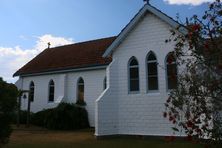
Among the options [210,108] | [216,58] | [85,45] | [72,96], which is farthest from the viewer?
[85,45]

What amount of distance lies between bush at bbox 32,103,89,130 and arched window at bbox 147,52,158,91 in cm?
887

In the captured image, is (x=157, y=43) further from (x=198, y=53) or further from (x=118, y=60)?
(x=198, y=53)

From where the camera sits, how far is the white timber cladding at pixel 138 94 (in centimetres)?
1859

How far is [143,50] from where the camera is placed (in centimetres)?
1967

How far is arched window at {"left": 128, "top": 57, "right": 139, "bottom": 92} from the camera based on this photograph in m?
20.0

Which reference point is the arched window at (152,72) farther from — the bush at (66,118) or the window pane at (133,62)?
the bush at (66,118)

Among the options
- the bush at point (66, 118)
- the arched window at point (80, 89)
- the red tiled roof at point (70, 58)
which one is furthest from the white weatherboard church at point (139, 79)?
the arched window at point (80, 89)

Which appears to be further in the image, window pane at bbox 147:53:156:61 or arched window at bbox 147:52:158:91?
window pane at bbox 147:53:156:61

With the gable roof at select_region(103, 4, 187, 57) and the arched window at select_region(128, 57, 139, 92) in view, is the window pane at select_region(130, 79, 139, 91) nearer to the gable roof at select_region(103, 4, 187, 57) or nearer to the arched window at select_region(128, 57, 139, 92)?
the arched window at select_region(128, 57, 139, 92)

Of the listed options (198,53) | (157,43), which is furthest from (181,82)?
(157,43)

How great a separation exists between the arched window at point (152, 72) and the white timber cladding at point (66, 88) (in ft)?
24.0

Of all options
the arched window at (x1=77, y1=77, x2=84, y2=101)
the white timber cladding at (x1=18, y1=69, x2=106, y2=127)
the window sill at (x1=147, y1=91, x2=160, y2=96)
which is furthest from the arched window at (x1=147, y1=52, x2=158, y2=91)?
the arched window at (x1=77, y1=77, x2=84, y2=101)

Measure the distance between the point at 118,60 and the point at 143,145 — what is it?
6.76 m

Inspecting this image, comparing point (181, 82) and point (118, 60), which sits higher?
point (118, 60)
